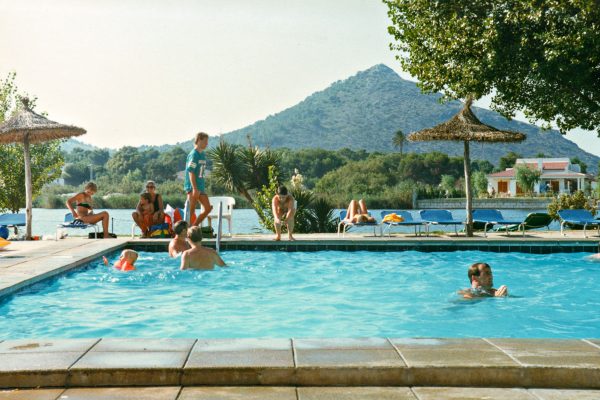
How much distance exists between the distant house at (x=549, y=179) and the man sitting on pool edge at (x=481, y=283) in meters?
61.4

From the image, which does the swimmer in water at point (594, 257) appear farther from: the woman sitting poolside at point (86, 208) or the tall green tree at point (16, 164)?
the tall green tree at point (16, 164)

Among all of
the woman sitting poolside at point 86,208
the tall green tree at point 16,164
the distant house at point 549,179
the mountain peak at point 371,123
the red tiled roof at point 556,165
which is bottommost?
the woman sitting poolside at point 86,208

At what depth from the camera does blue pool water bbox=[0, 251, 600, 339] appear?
6617mm

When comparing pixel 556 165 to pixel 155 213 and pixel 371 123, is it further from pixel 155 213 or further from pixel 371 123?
pixel 155 213

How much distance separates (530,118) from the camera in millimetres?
16766

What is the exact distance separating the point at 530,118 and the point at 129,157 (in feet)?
273

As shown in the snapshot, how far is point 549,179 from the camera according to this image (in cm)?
7000

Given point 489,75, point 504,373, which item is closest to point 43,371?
point 504,373

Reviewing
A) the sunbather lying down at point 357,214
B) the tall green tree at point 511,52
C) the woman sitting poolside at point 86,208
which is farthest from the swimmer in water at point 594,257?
the woman sitting poolside at point 86,208

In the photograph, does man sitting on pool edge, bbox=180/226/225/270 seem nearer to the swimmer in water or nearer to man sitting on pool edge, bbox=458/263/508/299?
man sitting on pool edge, bbox=458/263/508/299

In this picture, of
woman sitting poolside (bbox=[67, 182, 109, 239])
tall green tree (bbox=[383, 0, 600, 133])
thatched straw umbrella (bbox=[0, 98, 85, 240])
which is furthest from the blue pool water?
tall green tree (bbox=[383, 0, 600, 133])

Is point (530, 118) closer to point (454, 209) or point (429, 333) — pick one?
point (429, 333)

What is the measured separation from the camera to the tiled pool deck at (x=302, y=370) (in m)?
3.49

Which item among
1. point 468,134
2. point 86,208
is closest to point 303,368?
point 86,208
